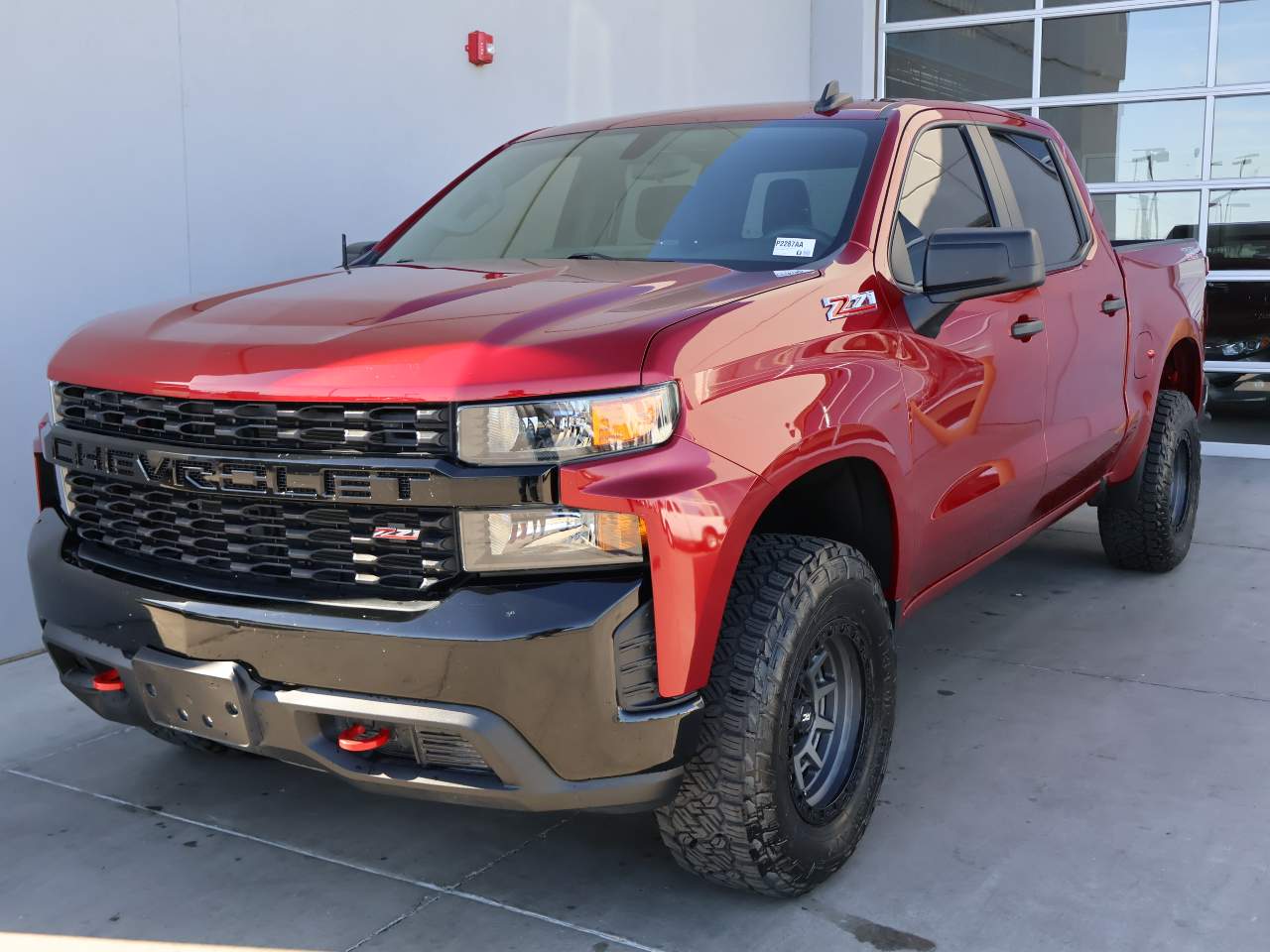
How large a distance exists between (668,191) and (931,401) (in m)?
0.93

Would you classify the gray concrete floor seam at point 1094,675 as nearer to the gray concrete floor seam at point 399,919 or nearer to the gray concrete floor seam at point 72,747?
the gray concrete floor seam at point 399,919

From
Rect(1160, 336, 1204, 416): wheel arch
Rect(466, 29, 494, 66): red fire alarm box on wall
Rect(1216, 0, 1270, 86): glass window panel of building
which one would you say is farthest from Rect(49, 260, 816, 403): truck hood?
Rect(1216, 0, 1270, 86): glass window panel of building

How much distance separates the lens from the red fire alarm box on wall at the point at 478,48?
6672 mm

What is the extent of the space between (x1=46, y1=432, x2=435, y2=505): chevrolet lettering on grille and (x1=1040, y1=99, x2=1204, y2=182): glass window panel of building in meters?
8.24

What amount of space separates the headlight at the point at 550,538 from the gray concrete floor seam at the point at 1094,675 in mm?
2575

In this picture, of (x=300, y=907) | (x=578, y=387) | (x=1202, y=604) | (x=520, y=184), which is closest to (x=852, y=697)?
(x=578, y=387)

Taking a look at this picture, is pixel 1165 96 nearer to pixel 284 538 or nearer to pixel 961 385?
pixel 961 385

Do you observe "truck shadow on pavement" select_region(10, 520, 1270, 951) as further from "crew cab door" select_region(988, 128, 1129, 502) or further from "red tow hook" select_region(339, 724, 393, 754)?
"crew cab door" select_region(988, 128, 1129, 502)

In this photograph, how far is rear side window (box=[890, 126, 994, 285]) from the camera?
11.1 feet

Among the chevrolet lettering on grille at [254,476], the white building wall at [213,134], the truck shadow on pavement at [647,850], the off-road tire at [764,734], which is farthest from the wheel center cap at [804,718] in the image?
the white building wall at [213,134]

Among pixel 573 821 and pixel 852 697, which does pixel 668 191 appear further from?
pixel 573 821

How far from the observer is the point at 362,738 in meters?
2.46

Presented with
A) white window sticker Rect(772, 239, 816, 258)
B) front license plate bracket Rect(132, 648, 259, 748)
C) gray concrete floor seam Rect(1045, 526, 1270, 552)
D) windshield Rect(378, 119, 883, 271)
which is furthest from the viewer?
gray concrete floor seam Rect(1045, 526, 1270, 552)

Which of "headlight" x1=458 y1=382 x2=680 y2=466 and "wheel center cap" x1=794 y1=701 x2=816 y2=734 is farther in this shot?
"wheel center cap" x1=794 y1=701 x2=816 y2=734
